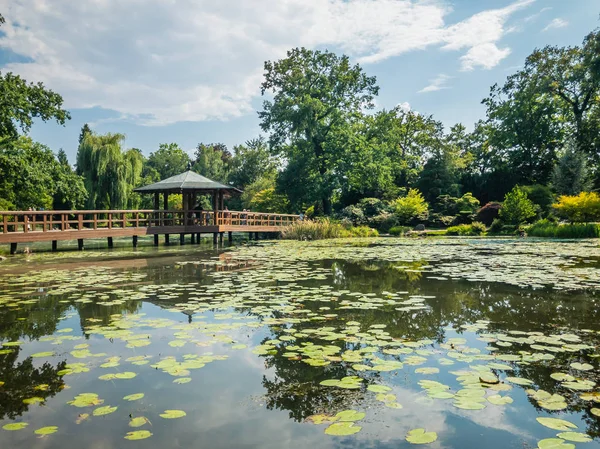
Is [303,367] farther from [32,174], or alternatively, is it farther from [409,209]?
[409,209]

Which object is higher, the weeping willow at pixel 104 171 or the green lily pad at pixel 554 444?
the weeping willow at pixel 104 171

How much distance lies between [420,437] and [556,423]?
0.66 metres

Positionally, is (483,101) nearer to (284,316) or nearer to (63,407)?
(284,316)

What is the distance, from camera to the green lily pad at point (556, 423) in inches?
75.9

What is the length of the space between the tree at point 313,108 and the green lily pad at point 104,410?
25044mm

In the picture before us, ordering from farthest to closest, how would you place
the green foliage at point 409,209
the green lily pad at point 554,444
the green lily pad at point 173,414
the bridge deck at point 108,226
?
the green foliage at point 409,209
the bridge deck at point 108,226
the green lily pad at point 173,414
the green lily pad at point 554,444

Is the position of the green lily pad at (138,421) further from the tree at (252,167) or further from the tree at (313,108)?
the tree at (252,167)

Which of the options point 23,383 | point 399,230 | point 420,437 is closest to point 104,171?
point 399,230

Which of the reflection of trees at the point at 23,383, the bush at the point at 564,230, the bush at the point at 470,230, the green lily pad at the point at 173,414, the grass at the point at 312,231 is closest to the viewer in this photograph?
the green lily pad at the point at 173,414

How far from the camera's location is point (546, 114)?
33.0 m

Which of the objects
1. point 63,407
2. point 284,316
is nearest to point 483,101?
point 284,316

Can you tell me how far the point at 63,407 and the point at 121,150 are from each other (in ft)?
86.6

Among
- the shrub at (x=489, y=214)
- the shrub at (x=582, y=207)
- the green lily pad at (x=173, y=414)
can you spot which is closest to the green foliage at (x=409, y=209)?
the shrub at (x=489, y=214)

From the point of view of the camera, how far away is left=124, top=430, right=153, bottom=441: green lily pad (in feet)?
6.15
